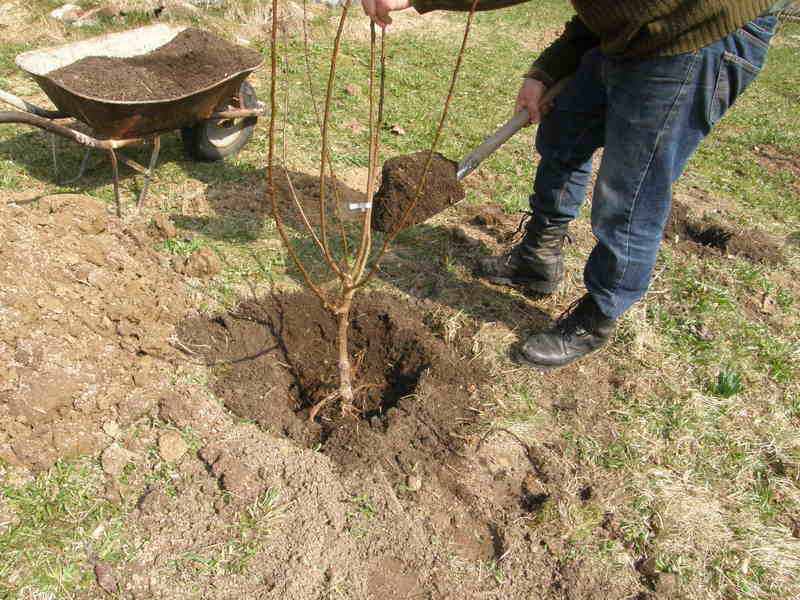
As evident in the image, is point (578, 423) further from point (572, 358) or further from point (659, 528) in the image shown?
point (659, 528)

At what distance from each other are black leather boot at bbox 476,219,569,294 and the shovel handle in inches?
18.0

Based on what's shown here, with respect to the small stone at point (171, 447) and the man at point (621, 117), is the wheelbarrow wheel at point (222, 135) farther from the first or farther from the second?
the small stone at point (171, 447)

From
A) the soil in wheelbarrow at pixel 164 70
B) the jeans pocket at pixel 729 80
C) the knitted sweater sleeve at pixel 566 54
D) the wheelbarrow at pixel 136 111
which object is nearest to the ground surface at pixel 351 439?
the wheelbarrow at pixel 136 111

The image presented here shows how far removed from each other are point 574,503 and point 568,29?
2155mm

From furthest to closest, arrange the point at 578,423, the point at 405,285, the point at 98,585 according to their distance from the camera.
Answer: the point at 405,285 → the point at 578,423 → the point at 98,585

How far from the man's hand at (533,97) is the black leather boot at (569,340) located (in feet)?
2.99

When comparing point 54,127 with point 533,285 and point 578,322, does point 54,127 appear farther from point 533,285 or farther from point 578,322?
point 578,322

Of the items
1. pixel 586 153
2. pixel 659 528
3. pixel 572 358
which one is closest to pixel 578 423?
pixel 572 358

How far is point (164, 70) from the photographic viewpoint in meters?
3.74

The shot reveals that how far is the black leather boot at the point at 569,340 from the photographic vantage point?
250 centimetres

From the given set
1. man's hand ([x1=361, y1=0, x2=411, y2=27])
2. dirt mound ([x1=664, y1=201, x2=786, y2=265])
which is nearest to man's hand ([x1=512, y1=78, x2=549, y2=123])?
man's hand ([x1=361, y1=0, x2=411, y2=27])

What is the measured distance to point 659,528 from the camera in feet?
6.52

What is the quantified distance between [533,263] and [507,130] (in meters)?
0.72

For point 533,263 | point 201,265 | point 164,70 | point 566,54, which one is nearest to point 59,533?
point 201,265
